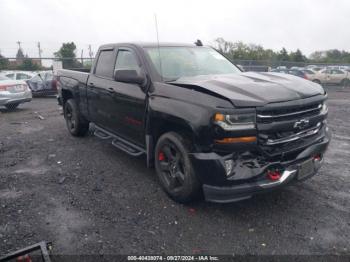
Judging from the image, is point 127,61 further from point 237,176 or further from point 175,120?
point 237,176

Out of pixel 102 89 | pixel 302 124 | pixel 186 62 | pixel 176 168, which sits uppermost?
pixel 186 62

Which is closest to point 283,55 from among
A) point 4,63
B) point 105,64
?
→ point 4,63

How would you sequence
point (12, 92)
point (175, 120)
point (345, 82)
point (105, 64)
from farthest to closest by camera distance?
point (345, 82)
point (12, 92)
point (105, 64)
point (175, 120)

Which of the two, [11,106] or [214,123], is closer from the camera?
[214,123]

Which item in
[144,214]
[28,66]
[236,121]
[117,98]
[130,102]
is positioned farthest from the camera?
[28,66]

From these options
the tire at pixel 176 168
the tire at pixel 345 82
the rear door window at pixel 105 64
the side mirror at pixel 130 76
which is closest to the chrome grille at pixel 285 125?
the tire at pixel 176 168

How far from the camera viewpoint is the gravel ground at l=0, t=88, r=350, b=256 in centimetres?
306

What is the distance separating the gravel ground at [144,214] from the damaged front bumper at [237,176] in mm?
440

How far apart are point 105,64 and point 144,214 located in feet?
9.15

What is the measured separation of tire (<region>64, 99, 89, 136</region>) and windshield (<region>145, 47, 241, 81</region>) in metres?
2.75

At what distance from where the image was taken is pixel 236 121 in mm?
3055

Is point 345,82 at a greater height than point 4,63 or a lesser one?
lesser

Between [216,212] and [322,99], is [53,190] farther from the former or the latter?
[322,99]

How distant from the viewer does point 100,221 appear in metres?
3.49
